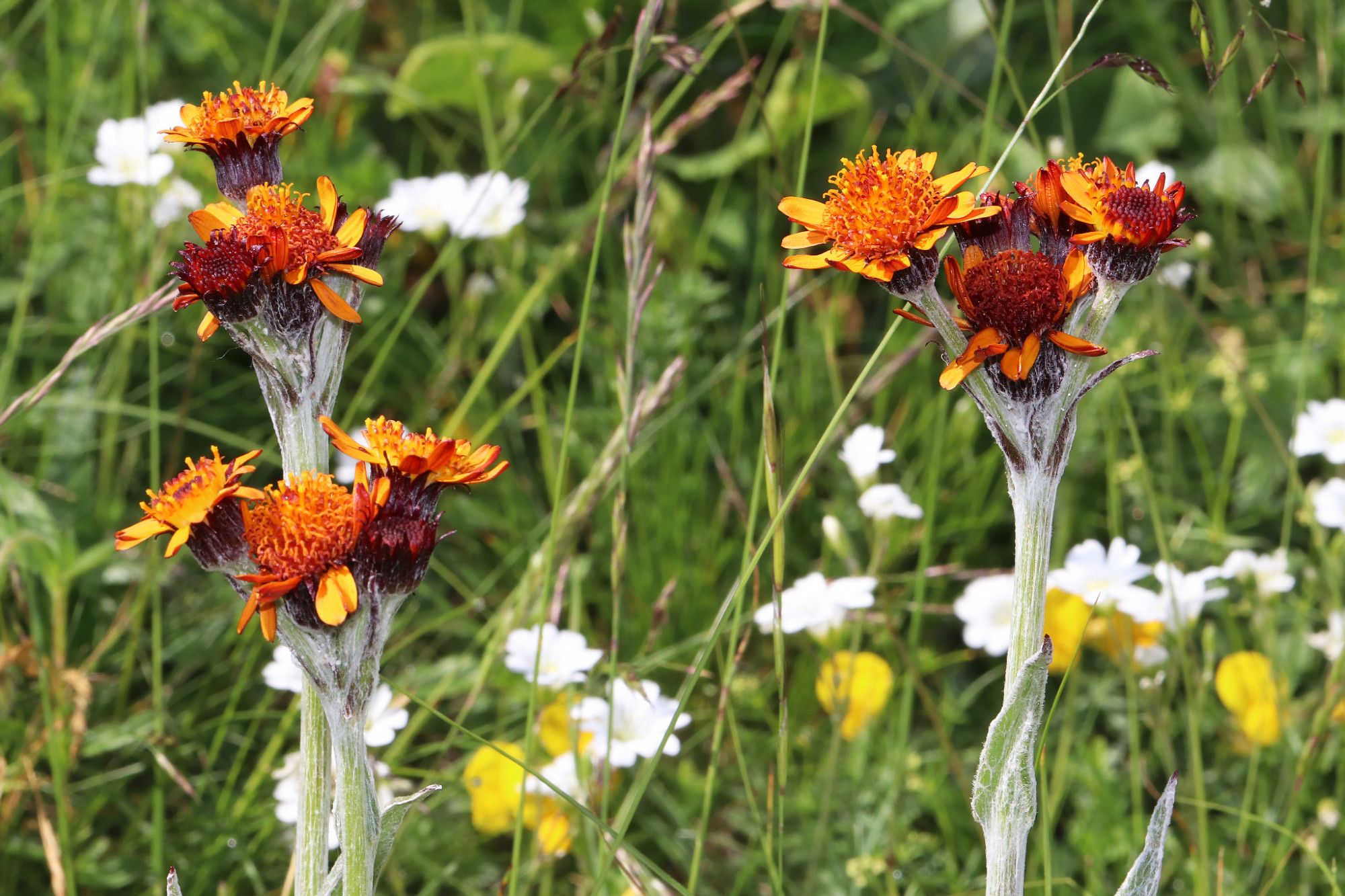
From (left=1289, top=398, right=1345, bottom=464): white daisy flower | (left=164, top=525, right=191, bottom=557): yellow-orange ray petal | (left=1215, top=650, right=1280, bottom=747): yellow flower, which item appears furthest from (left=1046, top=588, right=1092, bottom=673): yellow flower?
(left=164, top=525, right=191, bottom=557): yellow-orange ray petal

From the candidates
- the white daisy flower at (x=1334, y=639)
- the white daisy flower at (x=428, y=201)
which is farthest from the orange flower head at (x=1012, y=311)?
the white daisy flower at (x=428, y=201)

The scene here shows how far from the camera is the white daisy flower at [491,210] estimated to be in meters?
2.69

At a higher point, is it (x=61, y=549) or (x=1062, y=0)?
(x=1062, y=0)

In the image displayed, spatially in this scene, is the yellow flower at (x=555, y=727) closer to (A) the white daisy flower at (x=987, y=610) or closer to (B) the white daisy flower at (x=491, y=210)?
(A) the white daisy flower at (x=987, y=610)

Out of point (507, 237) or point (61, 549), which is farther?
point (507, 237)

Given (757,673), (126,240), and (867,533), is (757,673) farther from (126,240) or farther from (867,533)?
(126,240)

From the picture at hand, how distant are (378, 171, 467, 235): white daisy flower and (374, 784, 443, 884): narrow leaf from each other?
184cm

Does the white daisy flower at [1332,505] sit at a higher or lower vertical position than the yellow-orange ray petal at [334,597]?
higher

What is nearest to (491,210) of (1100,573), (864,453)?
(864,453)

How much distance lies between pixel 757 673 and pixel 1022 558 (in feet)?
4.74

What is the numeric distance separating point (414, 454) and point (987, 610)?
1.37 metres

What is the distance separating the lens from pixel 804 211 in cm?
134

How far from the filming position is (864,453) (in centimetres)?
221

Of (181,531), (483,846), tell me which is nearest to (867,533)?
(483,846)
